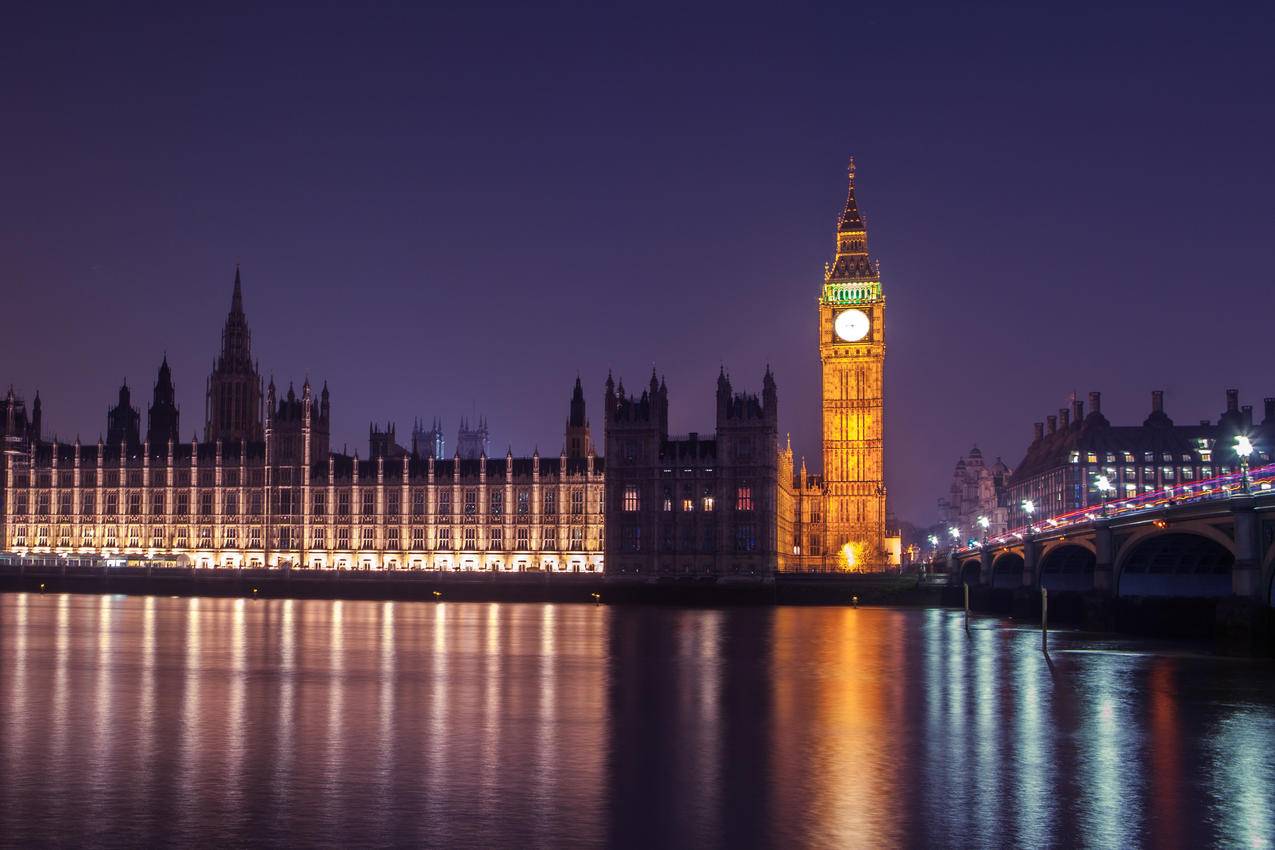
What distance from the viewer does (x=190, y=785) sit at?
27.8 metres

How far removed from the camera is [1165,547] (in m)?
77.2

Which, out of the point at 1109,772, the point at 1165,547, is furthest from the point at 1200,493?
the point at 1109,772

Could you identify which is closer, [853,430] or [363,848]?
[363,848]

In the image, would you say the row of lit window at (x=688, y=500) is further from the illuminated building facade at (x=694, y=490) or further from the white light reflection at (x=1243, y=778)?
the white light reflection at (x=1243, y=778)

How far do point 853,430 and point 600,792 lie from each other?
475 feet

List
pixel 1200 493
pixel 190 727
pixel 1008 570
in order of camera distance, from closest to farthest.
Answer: pixel 190 727
pixel 1200 493
pixel 1008 570

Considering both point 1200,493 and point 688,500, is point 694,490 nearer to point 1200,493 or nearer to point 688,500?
point 688,500

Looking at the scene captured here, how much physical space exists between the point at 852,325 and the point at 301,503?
75.3 metres

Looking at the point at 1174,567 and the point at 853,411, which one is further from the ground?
the point at 853,411

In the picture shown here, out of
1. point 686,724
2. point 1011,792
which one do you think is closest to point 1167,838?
point 1011,792

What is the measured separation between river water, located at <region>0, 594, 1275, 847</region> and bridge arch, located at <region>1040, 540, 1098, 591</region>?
1128 inches

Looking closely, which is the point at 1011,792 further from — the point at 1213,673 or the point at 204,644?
the point at 204,644

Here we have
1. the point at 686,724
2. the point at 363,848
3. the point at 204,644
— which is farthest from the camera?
the point at 204,644

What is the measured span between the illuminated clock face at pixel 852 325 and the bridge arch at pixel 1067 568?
71.9 m
